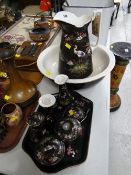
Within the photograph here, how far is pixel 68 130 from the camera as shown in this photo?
0.48m

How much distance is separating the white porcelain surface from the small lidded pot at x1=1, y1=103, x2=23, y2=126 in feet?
0.59

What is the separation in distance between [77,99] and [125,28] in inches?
81.8

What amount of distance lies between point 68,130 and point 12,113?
0.21 metres

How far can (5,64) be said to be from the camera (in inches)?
23.4

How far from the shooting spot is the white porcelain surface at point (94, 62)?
0.70 m

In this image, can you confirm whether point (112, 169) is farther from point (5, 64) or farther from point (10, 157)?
point (5, 64)

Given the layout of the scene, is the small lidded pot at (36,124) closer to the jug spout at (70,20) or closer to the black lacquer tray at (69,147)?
the black lacquer tray at (69,147)

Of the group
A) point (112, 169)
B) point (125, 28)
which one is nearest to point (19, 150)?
point (112, 169)

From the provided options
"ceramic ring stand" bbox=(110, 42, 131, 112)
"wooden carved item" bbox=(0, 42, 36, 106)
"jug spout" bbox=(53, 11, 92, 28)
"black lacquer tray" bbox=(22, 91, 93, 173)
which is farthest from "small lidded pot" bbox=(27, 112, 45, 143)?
"ceramic ring stand" bbox=(110, 42, 131, 112)

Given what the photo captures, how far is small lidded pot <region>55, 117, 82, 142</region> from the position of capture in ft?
1.58

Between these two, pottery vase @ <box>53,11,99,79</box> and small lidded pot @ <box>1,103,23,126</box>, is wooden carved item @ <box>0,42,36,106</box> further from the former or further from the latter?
pottery vase @ <box>53,11,99,79</box>

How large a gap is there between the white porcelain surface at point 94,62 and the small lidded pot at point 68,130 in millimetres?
214

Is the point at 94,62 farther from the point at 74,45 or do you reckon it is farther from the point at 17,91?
the point at 17,91

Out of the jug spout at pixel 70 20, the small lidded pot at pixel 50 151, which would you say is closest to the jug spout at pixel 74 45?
the jug spout at pixel 70 20
